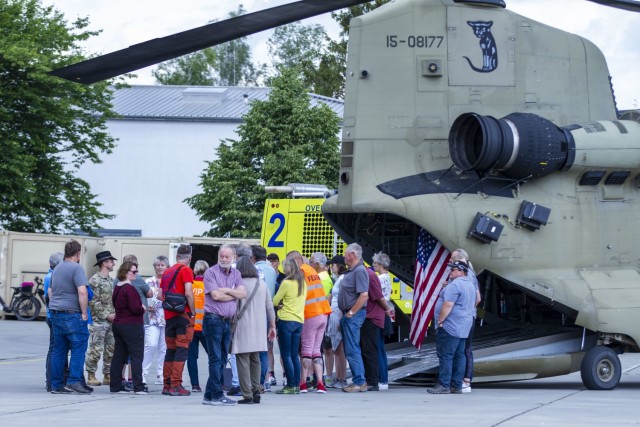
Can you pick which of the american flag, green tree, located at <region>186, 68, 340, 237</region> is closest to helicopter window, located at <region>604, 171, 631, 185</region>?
the american flag

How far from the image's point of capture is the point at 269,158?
4025cm

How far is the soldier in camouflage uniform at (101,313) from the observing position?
1443 centimetres

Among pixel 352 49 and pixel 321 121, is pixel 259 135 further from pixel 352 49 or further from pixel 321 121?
pixel 352 49

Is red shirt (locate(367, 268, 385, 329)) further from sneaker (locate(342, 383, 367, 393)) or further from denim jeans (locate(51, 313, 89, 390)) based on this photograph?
denim jeans (locate(51, 313, 89, 390))

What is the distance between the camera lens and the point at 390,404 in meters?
12.5

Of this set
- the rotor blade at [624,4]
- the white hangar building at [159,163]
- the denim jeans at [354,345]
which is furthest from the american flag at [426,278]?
the white hangar building at [159,163]

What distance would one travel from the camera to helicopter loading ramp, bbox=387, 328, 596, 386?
1437 cm

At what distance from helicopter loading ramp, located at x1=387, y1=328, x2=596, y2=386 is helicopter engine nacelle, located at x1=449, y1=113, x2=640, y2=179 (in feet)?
7.26

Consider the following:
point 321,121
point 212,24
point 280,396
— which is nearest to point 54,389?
point 280,396

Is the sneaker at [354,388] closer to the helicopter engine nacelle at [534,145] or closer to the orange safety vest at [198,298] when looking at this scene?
the orange safety vest at [198,298]

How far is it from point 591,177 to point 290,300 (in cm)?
448

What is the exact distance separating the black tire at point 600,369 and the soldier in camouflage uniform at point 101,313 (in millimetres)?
6263

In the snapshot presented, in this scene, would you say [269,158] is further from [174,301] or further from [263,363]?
[174,301]

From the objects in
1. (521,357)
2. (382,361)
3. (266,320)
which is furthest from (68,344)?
(521,357)
